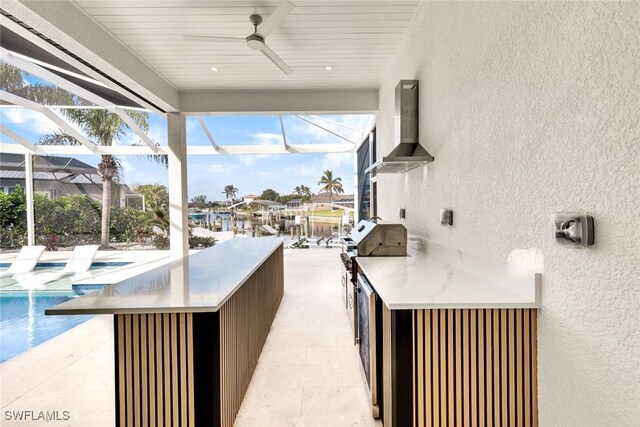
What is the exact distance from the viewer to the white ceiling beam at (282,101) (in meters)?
4.64

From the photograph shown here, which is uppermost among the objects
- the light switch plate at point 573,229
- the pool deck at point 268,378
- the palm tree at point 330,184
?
the palm tree at point 330,184

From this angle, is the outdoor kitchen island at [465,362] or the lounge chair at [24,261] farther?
the lounge chair at [24,261]

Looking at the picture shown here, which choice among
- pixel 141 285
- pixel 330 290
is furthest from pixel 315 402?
pixel 330 290

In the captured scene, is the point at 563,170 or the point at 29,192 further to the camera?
the point at 29,192

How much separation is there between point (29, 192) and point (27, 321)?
3628mm

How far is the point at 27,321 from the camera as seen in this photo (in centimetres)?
420

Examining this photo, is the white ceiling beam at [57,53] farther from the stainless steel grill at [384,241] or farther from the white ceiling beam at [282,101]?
the stainless steel grill at [384,241]

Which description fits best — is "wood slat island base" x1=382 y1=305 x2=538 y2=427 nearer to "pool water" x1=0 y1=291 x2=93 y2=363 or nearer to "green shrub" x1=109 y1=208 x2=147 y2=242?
"pool water" x1=0 y1=291 x2=93 y2=363

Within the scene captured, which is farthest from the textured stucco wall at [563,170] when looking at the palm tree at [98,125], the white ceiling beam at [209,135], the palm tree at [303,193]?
the palm tree at [303,193]

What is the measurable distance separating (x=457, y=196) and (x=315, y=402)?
1.80m

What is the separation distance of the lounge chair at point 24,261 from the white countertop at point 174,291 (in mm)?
6287

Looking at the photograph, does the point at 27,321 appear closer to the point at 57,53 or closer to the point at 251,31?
the point at 57,53

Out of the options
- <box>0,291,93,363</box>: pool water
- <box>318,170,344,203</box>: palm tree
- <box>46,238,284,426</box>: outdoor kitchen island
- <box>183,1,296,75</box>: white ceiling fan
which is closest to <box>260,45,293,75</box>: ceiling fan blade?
<box>183,1,296,75</box>: white ceiling fan

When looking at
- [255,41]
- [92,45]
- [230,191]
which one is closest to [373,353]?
[255,41]
